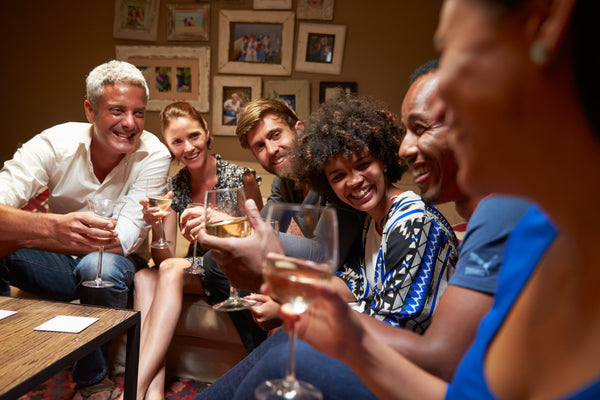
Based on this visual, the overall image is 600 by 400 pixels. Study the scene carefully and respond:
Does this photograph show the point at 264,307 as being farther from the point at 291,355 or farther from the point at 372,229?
the point at 291,355

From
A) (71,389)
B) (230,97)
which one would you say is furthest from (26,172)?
(230,97)

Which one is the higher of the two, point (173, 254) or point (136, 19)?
point (136, 19)

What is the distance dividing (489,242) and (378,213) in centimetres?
81

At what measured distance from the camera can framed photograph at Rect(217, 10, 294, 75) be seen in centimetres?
376

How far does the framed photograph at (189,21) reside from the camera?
3891mm

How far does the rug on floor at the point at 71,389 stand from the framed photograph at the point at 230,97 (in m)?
2.29

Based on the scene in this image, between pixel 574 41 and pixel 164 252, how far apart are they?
93.4 inches

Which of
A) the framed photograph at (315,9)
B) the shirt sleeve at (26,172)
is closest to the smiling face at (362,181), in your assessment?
the shirt sleeve at (26,172)

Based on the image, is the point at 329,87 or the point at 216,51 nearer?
the point at 329,87

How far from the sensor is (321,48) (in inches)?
147

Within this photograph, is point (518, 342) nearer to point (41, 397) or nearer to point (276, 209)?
point (276, 209)

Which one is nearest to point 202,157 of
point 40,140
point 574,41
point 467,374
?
point 40,140

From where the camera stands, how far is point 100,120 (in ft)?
7.72

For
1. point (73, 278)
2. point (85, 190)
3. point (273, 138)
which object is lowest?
point (73, 278)
